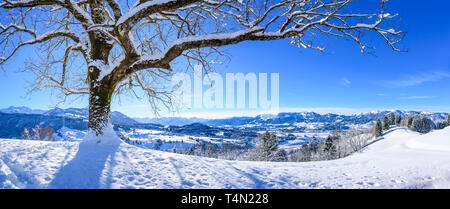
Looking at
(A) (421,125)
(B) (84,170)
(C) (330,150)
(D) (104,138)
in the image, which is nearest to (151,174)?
(B) (84,170)

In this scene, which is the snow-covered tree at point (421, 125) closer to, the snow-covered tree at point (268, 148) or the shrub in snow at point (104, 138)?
the snow-covered tree at point (268, 148)

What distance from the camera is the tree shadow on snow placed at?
116 inches

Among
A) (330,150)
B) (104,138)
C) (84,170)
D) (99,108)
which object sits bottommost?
(330,150)

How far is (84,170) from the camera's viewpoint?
136 inches

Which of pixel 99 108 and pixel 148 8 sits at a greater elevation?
pixel 148 8

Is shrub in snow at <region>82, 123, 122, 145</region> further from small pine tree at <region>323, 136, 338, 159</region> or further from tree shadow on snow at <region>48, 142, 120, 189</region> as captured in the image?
small pine tree at <region>323, 136, 338, 159</region>

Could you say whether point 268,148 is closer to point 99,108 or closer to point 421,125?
point 99,108

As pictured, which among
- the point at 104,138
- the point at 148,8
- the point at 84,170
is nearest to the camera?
the point at 84,170

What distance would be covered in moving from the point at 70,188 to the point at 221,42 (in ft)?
13.3

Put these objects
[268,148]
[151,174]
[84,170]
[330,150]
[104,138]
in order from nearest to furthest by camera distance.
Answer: [84,170], [151,174], [104,138], [268,148], [330,150]

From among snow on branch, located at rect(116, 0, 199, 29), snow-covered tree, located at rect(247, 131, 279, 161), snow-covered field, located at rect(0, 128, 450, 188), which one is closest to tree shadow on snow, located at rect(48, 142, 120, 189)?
snow-covered field, located at rect(0, 128, 450, 188)

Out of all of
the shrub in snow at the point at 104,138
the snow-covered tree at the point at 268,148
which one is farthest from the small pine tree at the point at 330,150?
the shrub in snow at the point at 104,138

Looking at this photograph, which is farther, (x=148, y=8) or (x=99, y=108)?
(x=99, y=108)

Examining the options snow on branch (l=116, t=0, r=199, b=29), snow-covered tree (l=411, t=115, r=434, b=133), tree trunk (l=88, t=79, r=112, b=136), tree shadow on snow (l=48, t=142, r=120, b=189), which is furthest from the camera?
snow-covered tree (l=411, t=115, r=434, b=133)
